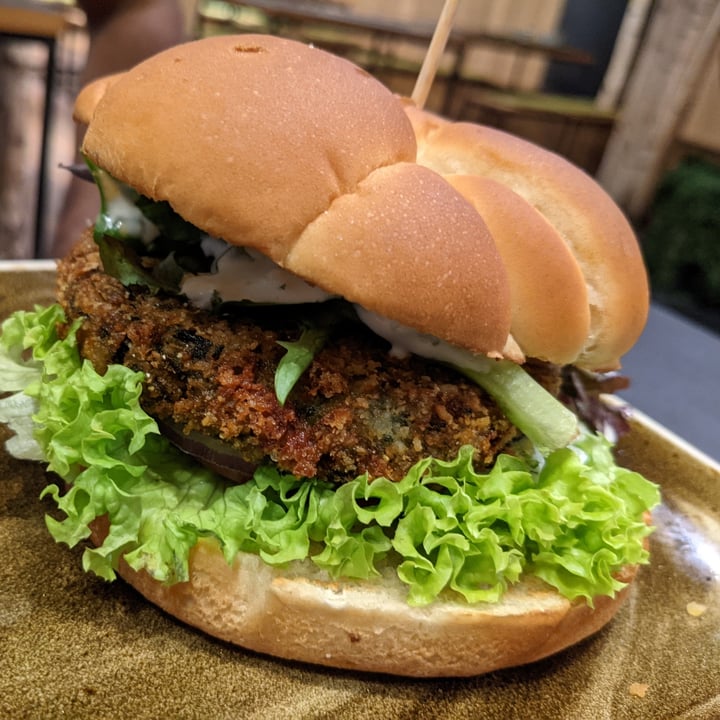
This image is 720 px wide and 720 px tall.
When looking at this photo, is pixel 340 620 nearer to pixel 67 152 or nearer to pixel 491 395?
pixel 491 395

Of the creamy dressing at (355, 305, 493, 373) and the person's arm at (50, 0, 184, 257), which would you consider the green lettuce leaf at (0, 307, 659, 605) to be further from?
the person's arm at (50, 0, 184, 257)

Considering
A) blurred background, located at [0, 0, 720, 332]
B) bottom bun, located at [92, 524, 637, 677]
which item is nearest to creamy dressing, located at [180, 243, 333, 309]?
bottom bun, located at [92, 524, 637, 677]

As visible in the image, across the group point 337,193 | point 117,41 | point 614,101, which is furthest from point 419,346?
point 614,101

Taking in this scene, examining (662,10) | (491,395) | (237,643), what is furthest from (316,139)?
(662,10)

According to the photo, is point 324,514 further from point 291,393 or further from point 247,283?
point 247,283

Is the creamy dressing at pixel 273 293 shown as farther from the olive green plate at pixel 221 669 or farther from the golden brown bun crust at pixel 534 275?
the olive green plate at pixel 221 669

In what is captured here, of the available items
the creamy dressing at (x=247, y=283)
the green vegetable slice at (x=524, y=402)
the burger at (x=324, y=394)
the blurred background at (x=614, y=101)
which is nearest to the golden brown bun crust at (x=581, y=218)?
the burger at (x=324, y=394)
